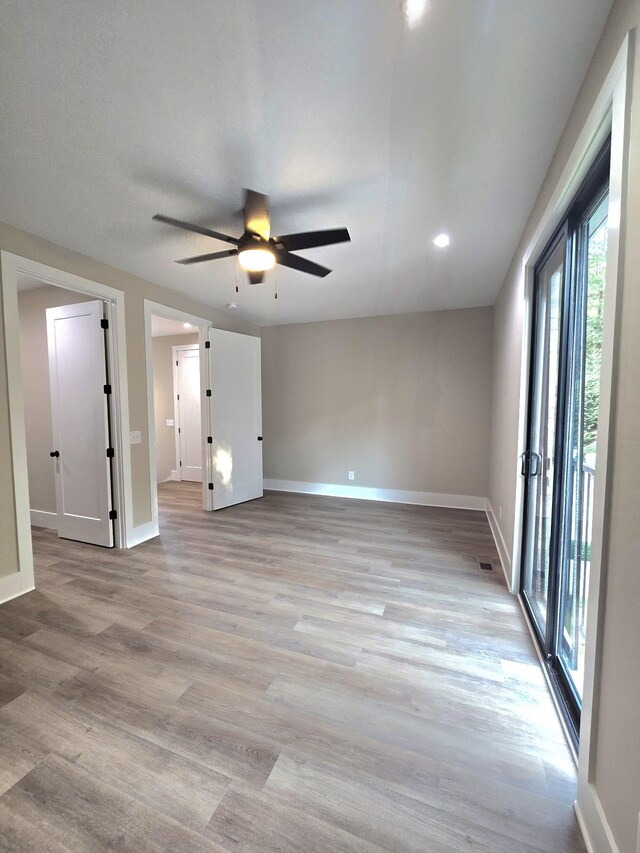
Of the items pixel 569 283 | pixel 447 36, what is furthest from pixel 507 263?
pixel 447 36

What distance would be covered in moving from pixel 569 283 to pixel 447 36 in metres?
1.16

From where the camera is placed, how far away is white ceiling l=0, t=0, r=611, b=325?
117cm

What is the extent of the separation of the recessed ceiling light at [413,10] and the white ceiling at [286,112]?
0.06 feet

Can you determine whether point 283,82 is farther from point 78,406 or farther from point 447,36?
point 78,406

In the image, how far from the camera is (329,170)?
1920 mm

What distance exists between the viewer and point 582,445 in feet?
5.30

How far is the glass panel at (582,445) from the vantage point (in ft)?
4.83

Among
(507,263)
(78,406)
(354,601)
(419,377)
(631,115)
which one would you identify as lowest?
(354,601)

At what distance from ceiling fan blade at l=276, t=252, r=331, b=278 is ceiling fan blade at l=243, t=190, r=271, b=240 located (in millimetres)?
174

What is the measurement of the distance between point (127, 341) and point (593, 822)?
13.5 ft

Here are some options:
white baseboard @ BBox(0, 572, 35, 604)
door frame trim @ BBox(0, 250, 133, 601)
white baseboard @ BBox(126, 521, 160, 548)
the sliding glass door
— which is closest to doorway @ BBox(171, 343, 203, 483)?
white baseboard @ BBox(126, 521, 160, 548)

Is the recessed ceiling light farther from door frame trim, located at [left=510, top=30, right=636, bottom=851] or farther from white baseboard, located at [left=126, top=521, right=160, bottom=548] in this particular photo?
white baseboard, located at [left=126, top=521, right=160, bottom=548]

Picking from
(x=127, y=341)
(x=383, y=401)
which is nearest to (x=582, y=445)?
(x=383, y=401)

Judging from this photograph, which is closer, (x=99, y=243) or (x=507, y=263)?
(x=99, y=243)
